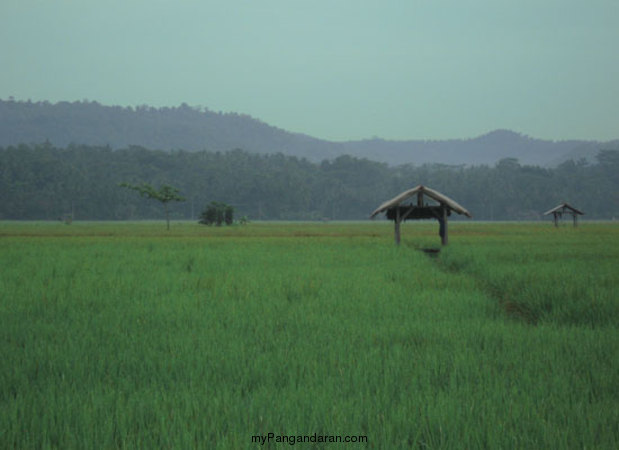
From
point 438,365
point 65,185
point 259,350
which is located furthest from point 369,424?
point 65,185

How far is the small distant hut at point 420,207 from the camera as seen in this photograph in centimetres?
2172

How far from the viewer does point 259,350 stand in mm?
5203

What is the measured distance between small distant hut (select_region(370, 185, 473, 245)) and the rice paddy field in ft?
39.4

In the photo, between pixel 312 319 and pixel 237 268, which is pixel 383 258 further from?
pixel 312 319

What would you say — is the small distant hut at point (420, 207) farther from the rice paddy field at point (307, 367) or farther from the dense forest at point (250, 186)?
the dense forest at point (250, 186)

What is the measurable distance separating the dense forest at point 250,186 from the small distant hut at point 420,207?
8079 centimetres

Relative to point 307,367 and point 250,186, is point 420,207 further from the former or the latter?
point 250,186

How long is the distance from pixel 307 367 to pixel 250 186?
106894 millimetres

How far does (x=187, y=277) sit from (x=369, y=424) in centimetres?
865

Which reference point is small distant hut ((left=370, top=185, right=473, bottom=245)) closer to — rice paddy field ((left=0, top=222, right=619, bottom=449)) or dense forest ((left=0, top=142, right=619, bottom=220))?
rice paddy field ((left=0, top=222, right=619, bottom=449))

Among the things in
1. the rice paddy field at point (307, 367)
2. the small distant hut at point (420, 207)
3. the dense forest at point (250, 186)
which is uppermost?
Result: the dense forest at point (250, 186)

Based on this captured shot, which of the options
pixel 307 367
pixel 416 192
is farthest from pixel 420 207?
pixel 307 367

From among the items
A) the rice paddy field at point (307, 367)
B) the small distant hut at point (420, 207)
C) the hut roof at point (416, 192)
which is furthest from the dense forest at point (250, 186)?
the rice paddy field at point (307, 367)

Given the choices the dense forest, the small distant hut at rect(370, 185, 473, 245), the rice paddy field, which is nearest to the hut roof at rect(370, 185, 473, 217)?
the small distant hut at rect(370, 185, 473, 245)
